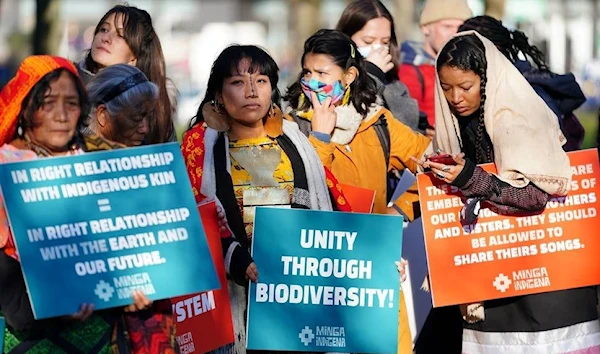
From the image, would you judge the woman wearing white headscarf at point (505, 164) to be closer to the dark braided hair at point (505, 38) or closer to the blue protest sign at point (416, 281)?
the blue protest sign at point (416, 281)

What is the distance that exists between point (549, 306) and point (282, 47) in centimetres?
5500

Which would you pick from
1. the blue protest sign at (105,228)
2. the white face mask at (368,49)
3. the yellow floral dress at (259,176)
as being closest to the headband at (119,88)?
the blue protest sign at (105,228)

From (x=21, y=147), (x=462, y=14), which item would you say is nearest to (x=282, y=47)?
(x=462, y=14)

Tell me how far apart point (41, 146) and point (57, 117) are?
12cm

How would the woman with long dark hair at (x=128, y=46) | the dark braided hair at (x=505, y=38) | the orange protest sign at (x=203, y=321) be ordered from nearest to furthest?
the orange protest sign at (x=203, y=321)
the woman with long dark hair at (x=128, y=46)
the dark braided hair at (x=505, y=38)

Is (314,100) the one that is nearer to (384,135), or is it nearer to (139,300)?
(384,135)

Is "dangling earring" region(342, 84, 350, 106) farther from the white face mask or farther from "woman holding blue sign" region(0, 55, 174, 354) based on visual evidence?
"woman holding blue sign" region(0, 55, 174, 354)

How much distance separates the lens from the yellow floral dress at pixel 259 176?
578 centimetres

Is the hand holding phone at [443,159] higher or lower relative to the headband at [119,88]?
lower

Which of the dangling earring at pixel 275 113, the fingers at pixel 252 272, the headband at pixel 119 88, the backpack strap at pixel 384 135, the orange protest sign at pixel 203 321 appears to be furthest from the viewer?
the backpack strap at pixel 384 135

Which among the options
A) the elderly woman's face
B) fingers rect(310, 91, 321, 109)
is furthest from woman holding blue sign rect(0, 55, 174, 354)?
fingers rect(310, 91, 321, 109)

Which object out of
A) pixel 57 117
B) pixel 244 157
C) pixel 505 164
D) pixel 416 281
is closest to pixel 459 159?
pixel 505 164

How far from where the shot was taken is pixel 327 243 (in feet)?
18.7

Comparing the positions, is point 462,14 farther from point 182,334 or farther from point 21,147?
point 21,147
